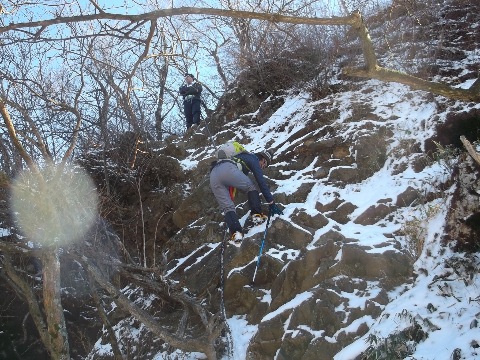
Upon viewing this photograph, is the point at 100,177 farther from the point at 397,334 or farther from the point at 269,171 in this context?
the point at 397,334

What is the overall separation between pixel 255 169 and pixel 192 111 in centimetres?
531

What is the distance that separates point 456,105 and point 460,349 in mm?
4977

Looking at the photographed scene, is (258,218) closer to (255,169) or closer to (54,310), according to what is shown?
(255,169)

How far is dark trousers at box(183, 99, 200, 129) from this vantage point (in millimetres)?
12398

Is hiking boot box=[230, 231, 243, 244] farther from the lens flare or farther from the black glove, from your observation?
the lens flare

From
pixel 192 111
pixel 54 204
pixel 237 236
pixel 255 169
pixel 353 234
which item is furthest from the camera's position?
pixel 192 111

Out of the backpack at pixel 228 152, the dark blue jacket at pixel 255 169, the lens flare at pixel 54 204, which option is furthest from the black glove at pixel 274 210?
the lens flare at pixel 54 204

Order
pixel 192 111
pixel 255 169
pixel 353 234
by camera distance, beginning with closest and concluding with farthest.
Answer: pixel 353 234 < pixel 255 169 < pixel 192 111

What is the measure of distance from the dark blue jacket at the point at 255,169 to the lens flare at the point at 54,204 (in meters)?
2.80

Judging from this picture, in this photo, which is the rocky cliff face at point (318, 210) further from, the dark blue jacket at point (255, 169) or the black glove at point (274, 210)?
the dark blue jacket at point (255, 169)

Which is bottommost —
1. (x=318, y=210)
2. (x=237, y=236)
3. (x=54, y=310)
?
(x=318, y=210)

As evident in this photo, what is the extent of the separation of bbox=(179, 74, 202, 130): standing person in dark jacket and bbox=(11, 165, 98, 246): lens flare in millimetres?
3286

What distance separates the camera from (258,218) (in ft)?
24.8

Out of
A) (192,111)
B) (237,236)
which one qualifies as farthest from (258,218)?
(192,111)
